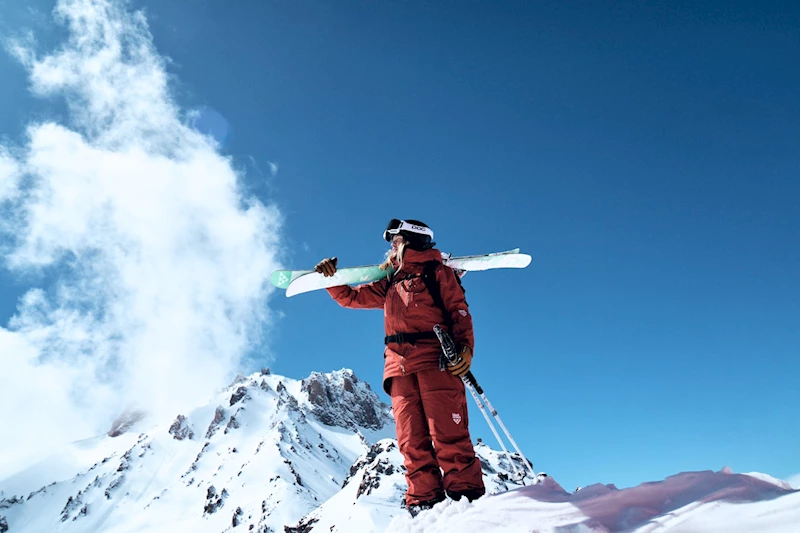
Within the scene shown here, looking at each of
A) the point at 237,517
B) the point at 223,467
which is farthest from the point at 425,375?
the point at 223,467

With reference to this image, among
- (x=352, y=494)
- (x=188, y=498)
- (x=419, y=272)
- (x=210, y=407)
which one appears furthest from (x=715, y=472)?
(x=210, y=407)

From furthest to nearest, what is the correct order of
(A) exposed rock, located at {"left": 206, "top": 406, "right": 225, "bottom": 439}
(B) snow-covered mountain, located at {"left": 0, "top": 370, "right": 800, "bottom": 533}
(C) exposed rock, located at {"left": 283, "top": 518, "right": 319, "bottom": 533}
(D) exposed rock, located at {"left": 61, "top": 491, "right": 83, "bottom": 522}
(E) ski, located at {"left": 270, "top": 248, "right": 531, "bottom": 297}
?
(A) exposed rock, located at {"left": 206, "top": 406, "right": 225, "bottom": 439}
(D) exposed rock, located at {"left": 61, "top": 491, "right": 83, "bottom": 522}
(C) exposed rock, located at {"left": 283, "top": 518, "right": 319, "bottom": 533}
(E) ski, located at {"left": 270, "top": 248, "right": 531, "bottom": 297}
(B) snow-covered mountain, located at {"left": 0, "top": 370, "right": 800, "bottom": 533}

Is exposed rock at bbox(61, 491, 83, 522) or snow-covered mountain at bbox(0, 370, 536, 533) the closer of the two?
snow-covered mountain at bbox(0, 370, 536, 533)

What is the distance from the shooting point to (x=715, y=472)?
2768mm

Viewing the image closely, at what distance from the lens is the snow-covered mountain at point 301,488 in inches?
101

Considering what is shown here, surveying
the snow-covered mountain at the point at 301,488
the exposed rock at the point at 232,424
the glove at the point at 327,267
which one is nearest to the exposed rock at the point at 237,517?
the snow-covered mountain at the point at 301,488

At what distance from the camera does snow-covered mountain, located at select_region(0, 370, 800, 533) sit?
2.56m

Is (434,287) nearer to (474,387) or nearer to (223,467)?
(474,387)

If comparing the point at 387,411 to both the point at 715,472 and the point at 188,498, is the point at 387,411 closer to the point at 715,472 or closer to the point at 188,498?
the point at 188,498

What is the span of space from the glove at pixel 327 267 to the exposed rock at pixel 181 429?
177 m

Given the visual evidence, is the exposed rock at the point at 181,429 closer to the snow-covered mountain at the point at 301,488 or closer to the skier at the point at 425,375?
the snow-covered mountain at the point at 301,488

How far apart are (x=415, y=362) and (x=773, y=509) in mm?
2994

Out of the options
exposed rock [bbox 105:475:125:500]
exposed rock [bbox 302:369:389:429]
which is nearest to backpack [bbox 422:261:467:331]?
exposed rock [bbox 302:369:389:429]

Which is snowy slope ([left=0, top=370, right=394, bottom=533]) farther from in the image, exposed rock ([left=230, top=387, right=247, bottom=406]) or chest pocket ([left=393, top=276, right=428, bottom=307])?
chest pocket ([left=393, top=276, right=428, bottom=307])
